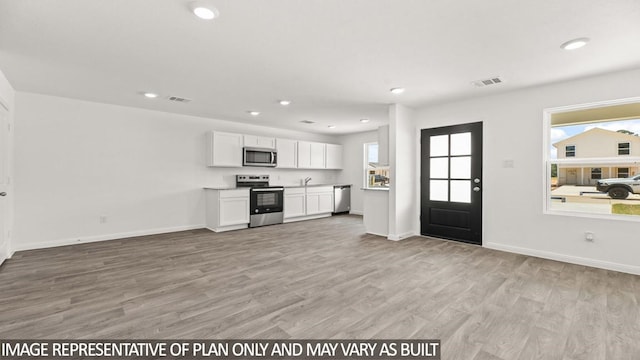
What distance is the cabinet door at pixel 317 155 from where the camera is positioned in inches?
310

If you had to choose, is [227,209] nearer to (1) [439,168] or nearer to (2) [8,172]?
(2) [8,172]

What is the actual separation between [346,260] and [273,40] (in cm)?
275

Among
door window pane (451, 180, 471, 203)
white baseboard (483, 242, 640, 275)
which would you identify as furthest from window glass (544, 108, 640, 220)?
door window pane (451, 180, 471, 203)

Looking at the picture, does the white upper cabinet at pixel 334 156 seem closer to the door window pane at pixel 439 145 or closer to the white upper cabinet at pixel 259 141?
the white upper cabinet at pixel 259 141

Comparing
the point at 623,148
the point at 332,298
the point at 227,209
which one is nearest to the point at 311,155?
the point at 227,209

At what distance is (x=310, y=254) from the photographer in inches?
161

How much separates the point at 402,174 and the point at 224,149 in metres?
3.72

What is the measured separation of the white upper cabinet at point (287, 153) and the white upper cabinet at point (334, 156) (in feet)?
3.82

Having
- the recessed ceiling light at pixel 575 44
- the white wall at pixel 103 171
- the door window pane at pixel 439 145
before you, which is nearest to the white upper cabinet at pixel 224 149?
the white wall at pixel 103 171

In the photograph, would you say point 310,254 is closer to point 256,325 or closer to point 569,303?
point 256,325

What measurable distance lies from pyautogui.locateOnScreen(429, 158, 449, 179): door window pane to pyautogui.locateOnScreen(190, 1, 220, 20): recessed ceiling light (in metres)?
4.21

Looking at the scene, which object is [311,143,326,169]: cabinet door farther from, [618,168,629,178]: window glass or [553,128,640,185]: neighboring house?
[618,168,629,178]: window glass

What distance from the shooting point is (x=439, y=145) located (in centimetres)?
511

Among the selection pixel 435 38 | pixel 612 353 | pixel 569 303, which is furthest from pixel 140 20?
pixel 569 303
